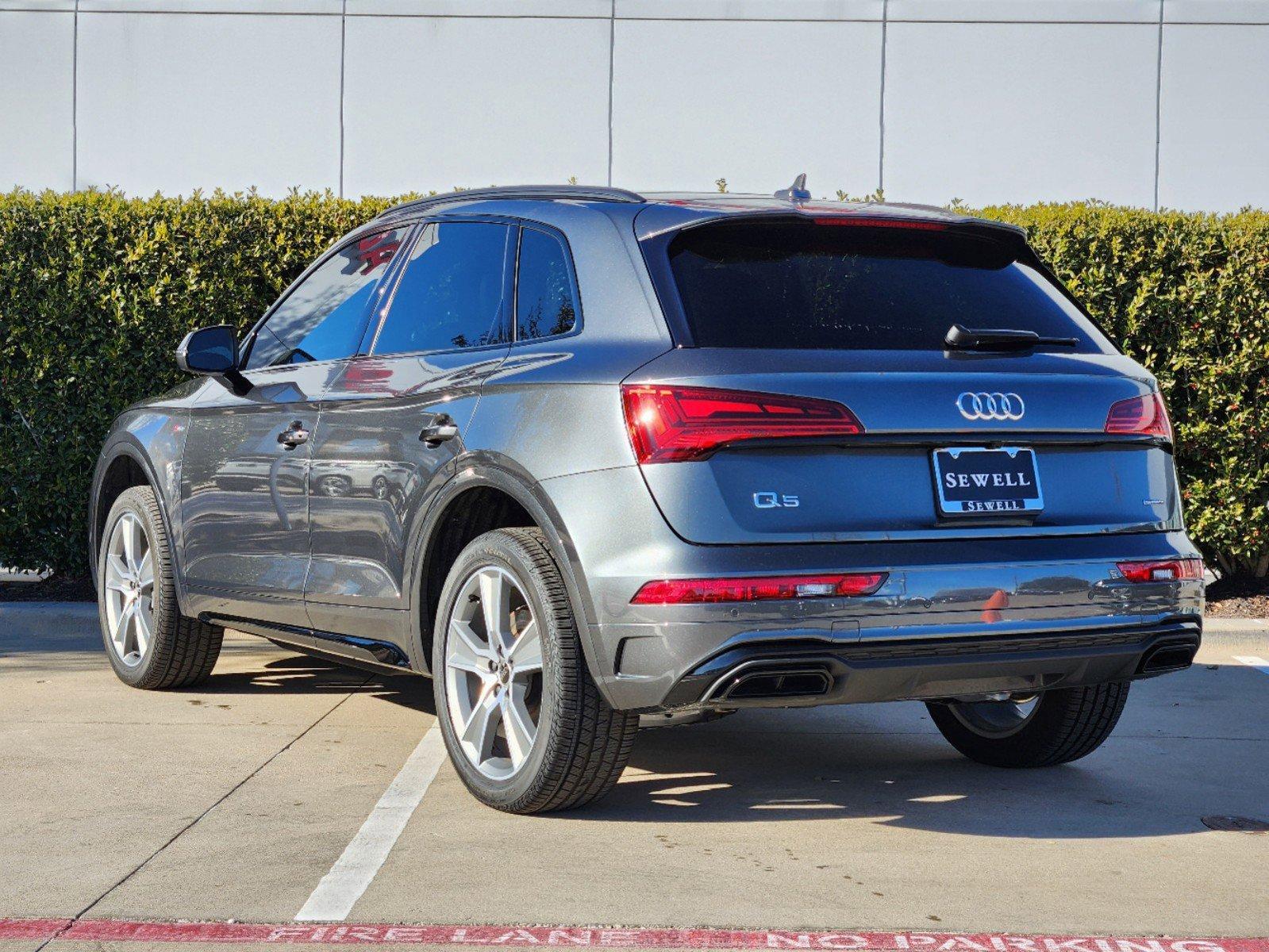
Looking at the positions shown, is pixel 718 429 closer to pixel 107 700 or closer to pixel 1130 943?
pixel 1130 943

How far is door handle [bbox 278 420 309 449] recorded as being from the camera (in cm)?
577

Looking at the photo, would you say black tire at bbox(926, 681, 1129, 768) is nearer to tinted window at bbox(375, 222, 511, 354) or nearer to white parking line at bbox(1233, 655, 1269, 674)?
tinted window at bbox(375, 222, 511, 354)

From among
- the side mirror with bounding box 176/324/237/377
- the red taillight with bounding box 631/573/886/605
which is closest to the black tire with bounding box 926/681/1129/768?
the red taillight with bounding box 631/573/886/605

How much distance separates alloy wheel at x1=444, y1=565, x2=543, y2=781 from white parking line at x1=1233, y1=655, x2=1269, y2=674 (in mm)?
4496

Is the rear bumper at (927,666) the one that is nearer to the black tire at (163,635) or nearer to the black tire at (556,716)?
the black tire at (556,716)

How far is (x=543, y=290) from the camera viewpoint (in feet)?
16.3

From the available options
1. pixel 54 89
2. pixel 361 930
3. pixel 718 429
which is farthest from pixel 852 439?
pixel 54 89

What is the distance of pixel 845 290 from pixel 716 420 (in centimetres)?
69

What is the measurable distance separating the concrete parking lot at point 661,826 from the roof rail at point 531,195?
1.82m

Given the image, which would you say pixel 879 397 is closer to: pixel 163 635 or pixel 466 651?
pixel 466 651

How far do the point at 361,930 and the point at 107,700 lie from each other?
3413 mm

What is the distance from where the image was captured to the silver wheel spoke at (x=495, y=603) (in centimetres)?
487

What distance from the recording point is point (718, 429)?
419 centimetres

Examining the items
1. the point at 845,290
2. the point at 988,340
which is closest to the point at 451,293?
the point at 845,290
